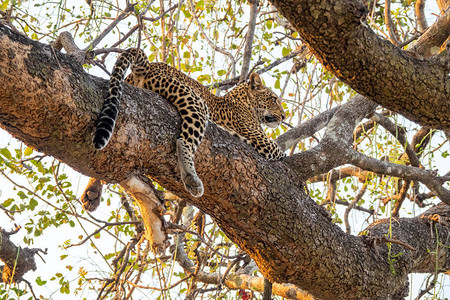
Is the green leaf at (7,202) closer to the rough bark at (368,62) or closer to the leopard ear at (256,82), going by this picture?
the leopard ear at (256,82)

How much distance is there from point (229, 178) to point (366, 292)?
158 cm

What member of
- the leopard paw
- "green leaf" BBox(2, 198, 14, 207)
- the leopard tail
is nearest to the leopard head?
"green leaf" BBox(2, 198, 14, 207)

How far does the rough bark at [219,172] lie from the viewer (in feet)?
8.14

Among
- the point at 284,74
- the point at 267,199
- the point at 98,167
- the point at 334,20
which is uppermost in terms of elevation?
the point at 284,74

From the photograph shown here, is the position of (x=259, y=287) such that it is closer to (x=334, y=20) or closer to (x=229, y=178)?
(x=229, y=178)

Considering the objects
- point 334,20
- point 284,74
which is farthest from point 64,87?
point 284,74

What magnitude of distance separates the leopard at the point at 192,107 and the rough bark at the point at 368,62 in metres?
0.87

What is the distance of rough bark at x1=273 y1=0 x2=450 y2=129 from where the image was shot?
2.81 m

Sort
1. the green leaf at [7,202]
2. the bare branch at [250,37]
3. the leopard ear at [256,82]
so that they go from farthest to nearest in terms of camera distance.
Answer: the leopard ear at [256,82] → the bare branch at [250,37] → the green leaf at [7,202]

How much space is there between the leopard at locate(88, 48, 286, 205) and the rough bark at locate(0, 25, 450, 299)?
0.31 feet

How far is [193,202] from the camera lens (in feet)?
11.4

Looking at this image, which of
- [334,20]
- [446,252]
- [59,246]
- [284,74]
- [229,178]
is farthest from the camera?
[284,74]

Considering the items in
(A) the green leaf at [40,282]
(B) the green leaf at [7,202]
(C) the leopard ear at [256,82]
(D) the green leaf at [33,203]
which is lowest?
(A) the green leaf at [40,282]

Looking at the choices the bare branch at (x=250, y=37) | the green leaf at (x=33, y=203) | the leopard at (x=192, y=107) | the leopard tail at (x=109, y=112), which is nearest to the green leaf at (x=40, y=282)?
the green leaf at (x=33, y=203)
